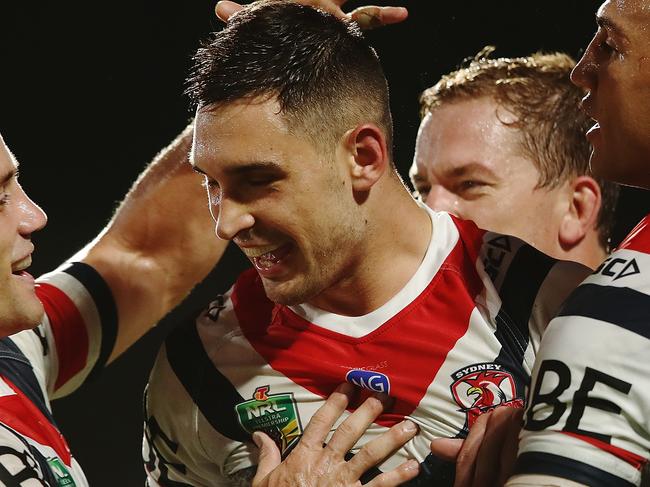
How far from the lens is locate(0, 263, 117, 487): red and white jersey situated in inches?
50.2

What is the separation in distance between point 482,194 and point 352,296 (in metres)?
0.54

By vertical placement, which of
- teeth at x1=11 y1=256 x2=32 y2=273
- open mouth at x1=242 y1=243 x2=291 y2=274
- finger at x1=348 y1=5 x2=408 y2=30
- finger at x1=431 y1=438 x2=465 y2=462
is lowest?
teeth at x1=11 y1=256 x2=32 y2=273

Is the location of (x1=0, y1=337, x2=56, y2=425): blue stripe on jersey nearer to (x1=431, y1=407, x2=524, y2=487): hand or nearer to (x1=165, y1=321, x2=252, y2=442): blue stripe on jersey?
(x1=165, y1=321, x2=252, y2=442): blue stripe on jersey

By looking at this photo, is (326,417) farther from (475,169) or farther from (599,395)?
(475,169)

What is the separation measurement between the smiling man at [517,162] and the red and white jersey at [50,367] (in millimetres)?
708

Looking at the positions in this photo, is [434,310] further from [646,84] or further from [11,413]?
[11,413]

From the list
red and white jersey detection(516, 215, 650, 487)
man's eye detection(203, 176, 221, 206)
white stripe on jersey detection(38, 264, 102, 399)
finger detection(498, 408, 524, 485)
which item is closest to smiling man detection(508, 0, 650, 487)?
red and white jersey detection(516, 215, 650, 487)

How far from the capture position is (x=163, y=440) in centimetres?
146

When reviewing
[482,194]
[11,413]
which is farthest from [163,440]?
[482,194]

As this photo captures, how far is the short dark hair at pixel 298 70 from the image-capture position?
51.4 inches

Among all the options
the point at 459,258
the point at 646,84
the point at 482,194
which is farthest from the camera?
the point at 482,194


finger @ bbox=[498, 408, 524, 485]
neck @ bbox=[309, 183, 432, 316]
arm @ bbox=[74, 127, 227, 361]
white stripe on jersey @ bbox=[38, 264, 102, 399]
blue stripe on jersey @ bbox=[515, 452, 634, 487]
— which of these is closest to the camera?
blue stripe on jersey @ bbox=[515, 452, 634, 487]

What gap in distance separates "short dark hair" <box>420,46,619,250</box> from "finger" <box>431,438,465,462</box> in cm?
81

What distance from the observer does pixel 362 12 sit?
152 centimetres
